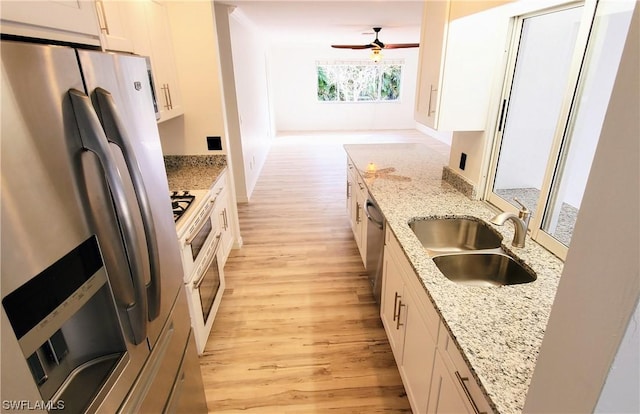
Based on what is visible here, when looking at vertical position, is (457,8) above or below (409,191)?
above

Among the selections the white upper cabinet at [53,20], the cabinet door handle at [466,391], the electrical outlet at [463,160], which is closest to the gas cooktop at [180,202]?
the white upper cabinet at [53,20]

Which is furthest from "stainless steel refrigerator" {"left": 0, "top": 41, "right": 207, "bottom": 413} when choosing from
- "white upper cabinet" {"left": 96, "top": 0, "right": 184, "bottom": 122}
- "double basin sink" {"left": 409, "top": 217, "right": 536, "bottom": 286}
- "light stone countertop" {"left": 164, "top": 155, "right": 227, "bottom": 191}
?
"light stone countertop" {"left": 164, "top": 155, "right": 227, "bottom": 191}

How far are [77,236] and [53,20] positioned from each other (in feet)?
1.75

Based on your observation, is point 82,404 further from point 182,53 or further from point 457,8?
point 182,53

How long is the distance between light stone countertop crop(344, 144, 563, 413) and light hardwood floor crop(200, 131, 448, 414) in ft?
3.02

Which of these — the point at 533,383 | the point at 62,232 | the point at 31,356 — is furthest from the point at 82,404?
the point at 533,383

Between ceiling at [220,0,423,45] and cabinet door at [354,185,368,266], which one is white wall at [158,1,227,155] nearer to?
ceiling at [220,0,423,45]

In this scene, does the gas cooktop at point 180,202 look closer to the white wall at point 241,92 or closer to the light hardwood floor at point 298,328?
the light hardwood floor at point 298,328

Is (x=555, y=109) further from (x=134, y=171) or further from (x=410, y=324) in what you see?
(x=134, y=171)

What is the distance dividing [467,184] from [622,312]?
1957 mm

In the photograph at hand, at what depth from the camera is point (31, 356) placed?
2.24 feet

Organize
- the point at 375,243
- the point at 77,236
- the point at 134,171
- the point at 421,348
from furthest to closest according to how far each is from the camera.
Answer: the point at 375,243 < the point at 421,348 < the point at 134,171 < the point at 77,236

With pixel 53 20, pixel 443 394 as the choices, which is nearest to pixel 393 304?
pixel 443 394

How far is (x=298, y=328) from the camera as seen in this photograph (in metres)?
2.40
